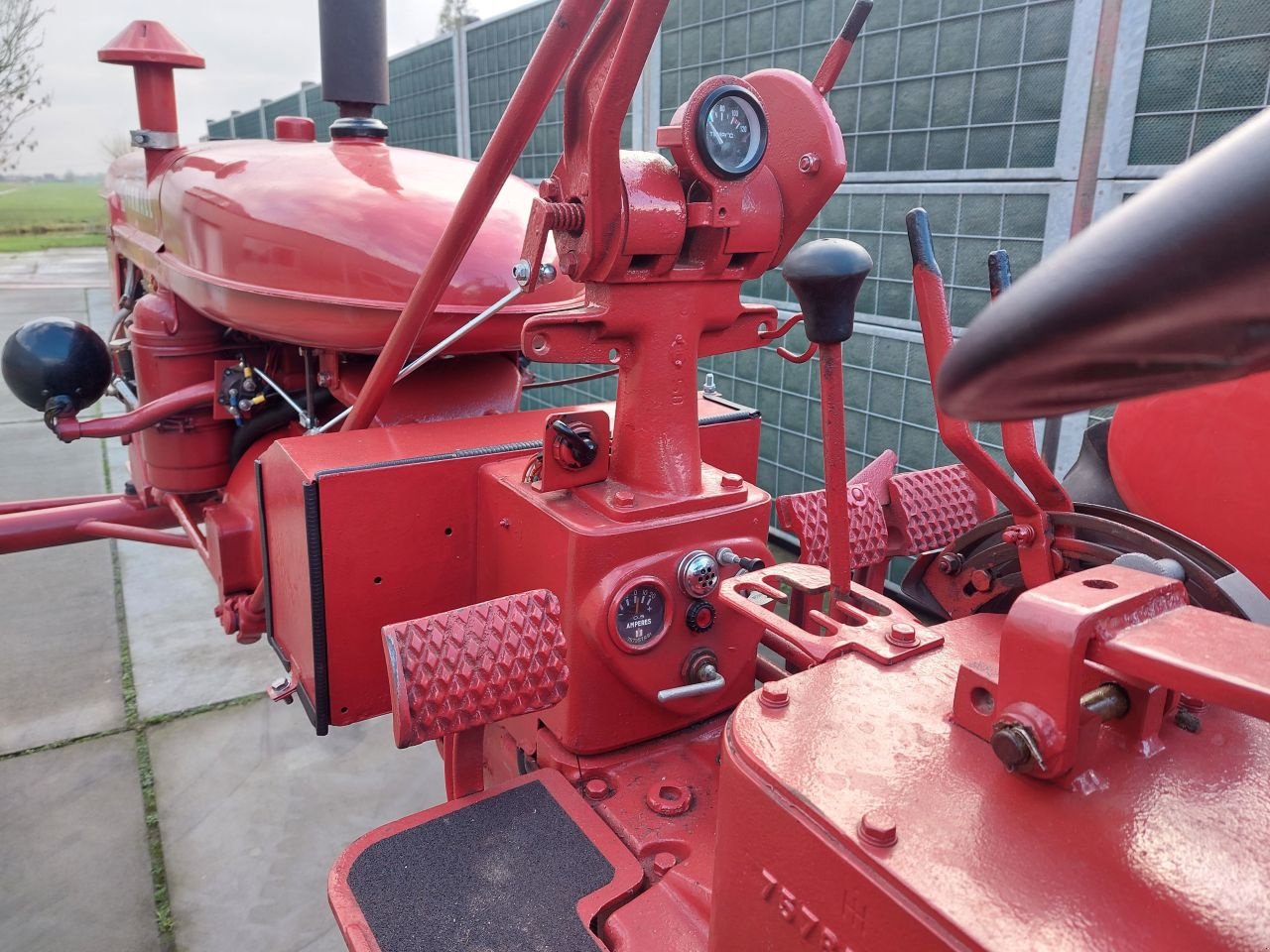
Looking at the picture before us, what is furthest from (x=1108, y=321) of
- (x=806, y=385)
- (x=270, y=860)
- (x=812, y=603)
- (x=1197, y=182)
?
(x=806, y=385)

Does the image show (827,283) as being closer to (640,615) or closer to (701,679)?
(640,615)

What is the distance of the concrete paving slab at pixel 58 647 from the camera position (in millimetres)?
2773

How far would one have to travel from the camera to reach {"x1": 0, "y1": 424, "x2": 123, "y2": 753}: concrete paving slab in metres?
2.77

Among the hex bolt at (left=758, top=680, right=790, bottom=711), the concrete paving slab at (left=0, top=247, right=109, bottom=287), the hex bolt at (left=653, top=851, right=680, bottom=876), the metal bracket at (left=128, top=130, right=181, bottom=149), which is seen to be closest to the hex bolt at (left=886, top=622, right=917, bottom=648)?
the hex bolt at (left=758, top=680, right=790, bottom=711)

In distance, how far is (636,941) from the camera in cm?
111

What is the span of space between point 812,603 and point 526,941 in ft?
3.06

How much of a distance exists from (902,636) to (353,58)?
6.96 ft

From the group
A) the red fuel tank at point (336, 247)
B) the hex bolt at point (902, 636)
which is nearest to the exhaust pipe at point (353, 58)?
the red fuel tank at point (336, 247)

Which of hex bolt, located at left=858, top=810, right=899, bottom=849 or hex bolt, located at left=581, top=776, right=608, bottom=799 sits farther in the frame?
hex bolt, located at left=581, top=776, right=608, bottom=799

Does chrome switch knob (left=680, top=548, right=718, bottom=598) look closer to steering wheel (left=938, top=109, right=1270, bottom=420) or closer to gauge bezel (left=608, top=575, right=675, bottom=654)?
gauge bezel (left=608, top=575, right=675, bottom=654)

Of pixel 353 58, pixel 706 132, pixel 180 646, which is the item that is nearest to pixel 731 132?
pixel 706 132

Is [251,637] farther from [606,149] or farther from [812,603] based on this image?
[606,149]

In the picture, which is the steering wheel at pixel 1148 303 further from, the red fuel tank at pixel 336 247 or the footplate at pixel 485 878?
the red fuel tank at pixel 336 247

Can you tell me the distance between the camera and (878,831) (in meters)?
0.64
